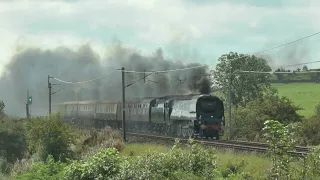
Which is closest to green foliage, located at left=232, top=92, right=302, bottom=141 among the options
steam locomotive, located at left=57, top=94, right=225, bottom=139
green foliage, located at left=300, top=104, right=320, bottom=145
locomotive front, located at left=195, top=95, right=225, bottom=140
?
locomotive front, located at left=195, top=95, right=225, bottom=140

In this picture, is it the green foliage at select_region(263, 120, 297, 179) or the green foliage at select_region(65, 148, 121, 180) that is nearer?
the green foliage at select_region(263, 120, 297, 179)

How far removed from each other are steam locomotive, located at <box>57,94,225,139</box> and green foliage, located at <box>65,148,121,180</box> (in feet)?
79.3

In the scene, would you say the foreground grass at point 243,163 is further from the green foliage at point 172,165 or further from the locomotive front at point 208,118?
the locomotive front at point 208,118

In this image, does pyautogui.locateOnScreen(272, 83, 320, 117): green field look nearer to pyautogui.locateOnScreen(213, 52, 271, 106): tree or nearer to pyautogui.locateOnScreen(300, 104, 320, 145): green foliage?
pyautogui.locateOnScreen(213, 52, 271, 106): tree

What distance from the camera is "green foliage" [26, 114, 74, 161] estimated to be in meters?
33.0

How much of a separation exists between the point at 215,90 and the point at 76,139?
3700 centimetres

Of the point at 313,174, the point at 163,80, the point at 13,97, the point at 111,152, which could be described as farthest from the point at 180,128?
the point at 13,97

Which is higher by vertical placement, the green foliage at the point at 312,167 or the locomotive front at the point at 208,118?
the locomotive front at the point at 208,118

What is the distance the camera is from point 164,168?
55.3ft

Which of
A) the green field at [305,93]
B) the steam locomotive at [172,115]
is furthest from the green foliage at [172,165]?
the green field at [305,93]

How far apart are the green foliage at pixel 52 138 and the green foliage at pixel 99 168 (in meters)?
14.8

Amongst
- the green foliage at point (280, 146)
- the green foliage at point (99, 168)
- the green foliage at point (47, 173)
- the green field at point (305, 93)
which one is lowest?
the green foliage at point (47, 173)

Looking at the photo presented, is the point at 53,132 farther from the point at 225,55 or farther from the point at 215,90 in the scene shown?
the point at 225,55

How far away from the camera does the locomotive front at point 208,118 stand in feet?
137
